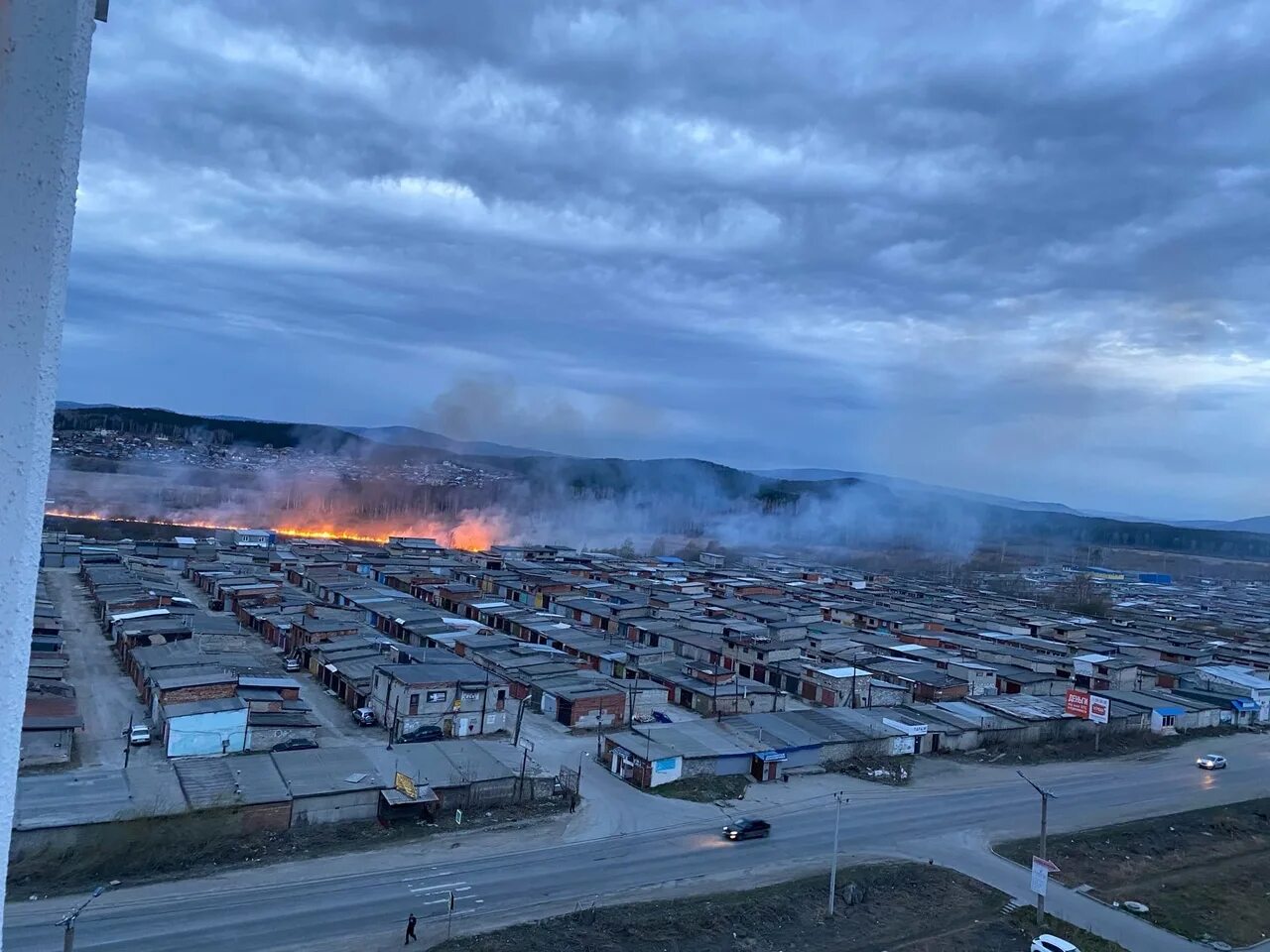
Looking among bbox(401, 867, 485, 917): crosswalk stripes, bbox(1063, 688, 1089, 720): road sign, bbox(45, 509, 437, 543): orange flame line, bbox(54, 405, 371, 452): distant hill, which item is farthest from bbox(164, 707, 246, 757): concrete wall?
bbox(54, 405, 371, 452): distant hill

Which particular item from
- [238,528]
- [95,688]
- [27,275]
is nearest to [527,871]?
[27,275]

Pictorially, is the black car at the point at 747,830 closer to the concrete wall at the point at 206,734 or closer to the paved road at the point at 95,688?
the concrete wall at the point at 206,734

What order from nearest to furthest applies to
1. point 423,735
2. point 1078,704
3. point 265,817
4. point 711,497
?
1. point 265,817
2. point 423,735
3. point 1078,704
4. point 711,497

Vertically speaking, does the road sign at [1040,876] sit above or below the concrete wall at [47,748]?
above

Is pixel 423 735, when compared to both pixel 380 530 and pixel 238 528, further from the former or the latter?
pixel 380 530

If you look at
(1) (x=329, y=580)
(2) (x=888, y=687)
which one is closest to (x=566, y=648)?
(2) (x=888, y=687)

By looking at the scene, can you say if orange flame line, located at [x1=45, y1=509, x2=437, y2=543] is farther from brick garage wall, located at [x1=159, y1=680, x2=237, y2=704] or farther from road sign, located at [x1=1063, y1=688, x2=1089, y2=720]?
road sign, located at [x1=1063, y1=688, x2=1089, y2=720]

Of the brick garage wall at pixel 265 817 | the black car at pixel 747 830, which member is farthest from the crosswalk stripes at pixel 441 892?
the black car at pixel 747 830
